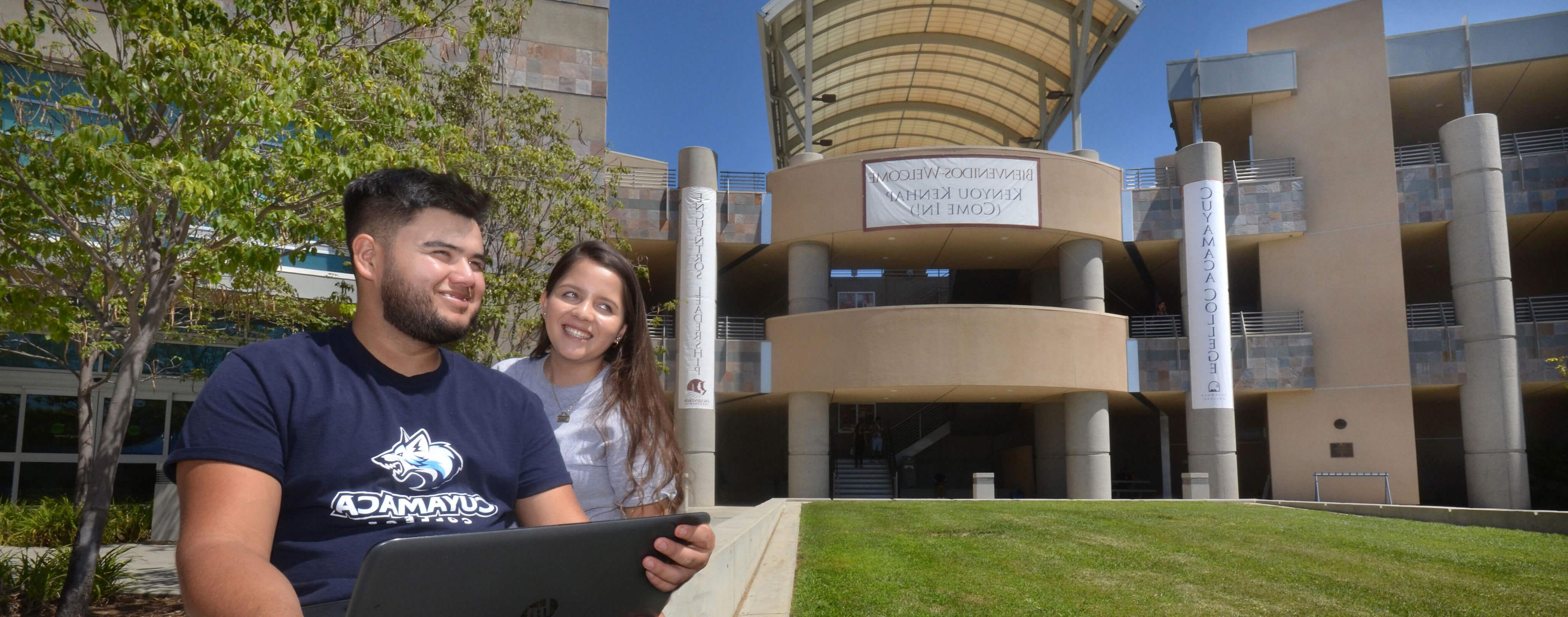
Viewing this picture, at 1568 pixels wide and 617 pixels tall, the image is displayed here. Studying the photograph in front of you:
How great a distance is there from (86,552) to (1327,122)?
2870 centimetres

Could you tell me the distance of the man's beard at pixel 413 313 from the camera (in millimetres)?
2135

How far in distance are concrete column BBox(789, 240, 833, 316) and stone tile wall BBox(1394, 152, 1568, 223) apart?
49.3ft

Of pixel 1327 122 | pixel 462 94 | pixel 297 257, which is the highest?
pixel 1327 122

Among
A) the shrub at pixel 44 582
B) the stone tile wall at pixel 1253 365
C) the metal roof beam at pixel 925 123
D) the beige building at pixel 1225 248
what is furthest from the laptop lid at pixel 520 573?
the metal roof beam at pixel 925 123

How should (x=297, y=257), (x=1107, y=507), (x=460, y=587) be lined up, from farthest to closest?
(x=1107, y=507), (x=297, y=257), (x=460, y=587)

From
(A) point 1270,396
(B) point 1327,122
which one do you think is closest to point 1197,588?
(A) point 1270,396

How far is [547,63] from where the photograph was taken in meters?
26.0

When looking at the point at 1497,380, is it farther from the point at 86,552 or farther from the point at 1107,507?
the point at 86,552

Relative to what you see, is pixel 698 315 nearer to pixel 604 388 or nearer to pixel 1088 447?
pixel 1088 447

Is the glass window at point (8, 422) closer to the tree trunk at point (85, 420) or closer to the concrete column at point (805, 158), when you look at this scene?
the tree trunk at point (85, 420)

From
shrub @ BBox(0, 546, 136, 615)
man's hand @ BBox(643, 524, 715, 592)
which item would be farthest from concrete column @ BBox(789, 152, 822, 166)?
man's hand @ BBox(643, 524, 715, 592)

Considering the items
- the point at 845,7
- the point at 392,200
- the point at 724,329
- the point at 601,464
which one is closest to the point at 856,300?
the point at 724,329

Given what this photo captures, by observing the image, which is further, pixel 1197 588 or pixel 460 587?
pixel 1197 588

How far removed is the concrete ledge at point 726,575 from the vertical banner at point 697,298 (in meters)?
15.5
